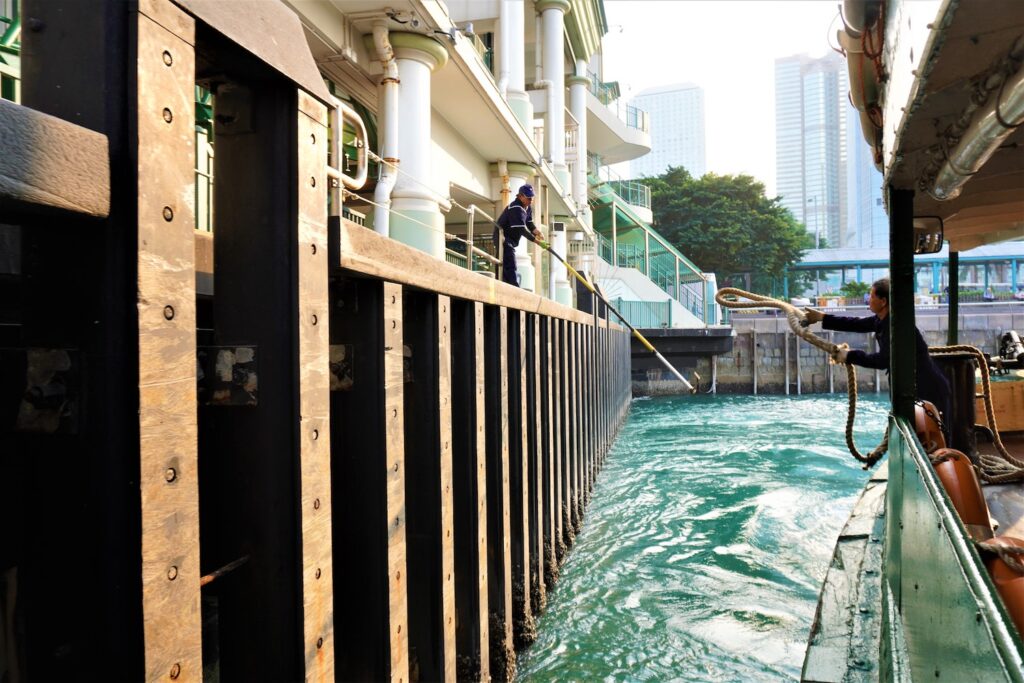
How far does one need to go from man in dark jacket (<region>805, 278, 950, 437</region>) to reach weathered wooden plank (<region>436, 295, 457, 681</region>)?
229cm

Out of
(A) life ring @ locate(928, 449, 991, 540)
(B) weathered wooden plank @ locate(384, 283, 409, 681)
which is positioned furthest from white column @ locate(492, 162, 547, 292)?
(A) life ring @ locate(928, 449, 991, 540)

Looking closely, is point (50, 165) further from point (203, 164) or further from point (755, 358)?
Answer: point (755, 358)

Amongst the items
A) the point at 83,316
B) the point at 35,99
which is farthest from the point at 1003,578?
the point at 35,99

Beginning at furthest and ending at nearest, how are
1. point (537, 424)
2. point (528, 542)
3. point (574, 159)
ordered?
point (574, 159), point (537, 424), point (528, 542)

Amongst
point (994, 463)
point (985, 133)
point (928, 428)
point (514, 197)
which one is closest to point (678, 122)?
point (514, 197)

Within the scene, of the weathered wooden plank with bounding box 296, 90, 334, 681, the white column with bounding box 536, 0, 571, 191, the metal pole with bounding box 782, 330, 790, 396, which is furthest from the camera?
the metal pole with bounding box 782, 330, 790, 396

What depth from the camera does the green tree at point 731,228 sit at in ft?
139

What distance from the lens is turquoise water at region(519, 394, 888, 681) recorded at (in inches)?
176

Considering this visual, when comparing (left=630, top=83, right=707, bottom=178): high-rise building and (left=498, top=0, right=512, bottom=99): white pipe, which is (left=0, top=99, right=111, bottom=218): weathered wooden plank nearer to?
(left=498, top=0, right=512, bottom=99): white pipe

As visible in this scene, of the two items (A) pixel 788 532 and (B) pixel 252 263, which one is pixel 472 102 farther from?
(B) pixel 252 263

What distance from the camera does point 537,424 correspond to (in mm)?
5332

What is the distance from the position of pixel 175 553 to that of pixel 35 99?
0.98m

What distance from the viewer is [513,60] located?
1431 cm

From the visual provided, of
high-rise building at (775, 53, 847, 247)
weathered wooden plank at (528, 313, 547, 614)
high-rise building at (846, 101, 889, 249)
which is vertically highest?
high-rise building at (775, 53, 847, 247)
